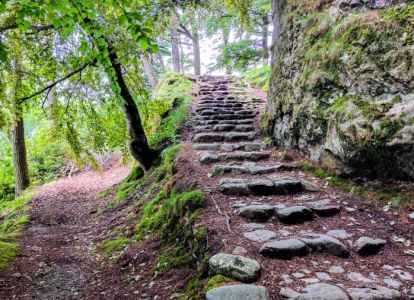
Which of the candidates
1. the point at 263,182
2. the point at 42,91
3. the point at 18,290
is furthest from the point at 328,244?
the point at 42,91

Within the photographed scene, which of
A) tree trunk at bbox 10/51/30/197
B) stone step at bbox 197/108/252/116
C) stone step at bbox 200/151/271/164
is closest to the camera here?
stone step at bbox 200/151/271/164

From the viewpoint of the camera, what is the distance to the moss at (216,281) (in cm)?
217

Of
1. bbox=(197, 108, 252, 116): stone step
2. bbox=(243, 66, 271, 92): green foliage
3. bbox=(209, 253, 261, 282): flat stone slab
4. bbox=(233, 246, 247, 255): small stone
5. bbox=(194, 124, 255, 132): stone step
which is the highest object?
bbox=(243, 66, 271, 92): green foliage

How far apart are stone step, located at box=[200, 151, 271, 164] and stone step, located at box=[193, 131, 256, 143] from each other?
101 cm

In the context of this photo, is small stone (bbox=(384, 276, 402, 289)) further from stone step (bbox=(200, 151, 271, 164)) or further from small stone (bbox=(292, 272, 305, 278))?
stone step (bbox=(200, 151, 271, 164))

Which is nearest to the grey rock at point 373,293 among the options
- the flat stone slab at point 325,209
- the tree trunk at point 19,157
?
the flat stone slab at point 325,209

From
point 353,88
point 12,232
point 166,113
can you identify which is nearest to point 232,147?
point 353,88

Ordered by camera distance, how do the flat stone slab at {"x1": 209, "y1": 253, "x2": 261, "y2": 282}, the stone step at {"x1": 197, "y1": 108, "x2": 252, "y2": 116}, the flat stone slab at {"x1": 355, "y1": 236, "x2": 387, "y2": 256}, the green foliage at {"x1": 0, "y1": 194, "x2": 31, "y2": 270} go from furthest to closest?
1. the stone step at {"x1": 197, "y1": 108, "x2": 252, "y2": 116}
2. the green foliage at {"x1": 0, "y1": 194, "x2": 31, "y2": 270}
3. the flat stone slab at {"x1": 355, "y1": 236, "x2": 387, "y2": 256}
4. the flat stone slab at {"x1": 209, "y1": 253, "x2": 261, "y2": 282}

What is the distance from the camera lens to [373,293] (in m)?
1.99

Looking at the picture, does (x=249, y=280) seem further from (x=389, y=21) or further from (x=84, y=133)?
(x=84, y=133)

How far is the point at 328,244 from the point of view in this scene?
2627mm

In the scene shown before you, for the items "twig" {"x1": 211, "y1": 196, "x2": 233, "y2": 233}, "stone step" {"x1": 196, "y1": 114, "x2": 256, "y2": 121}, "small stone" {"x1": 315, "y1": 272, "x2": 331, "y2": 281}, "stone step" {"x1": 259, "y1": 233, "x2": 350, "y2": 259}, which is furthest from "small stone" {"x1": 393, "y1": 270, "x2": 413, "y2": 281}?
"stone step" {"x1": 196, "y1": 114, "x2": 256, "y2": 121}

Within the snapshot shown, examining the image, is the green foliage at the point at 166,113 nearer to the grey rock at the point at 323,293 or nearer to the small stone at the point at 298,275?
the small stone at the point at 298,275

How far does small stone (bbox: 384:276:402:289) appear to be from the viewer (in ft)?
7.00
